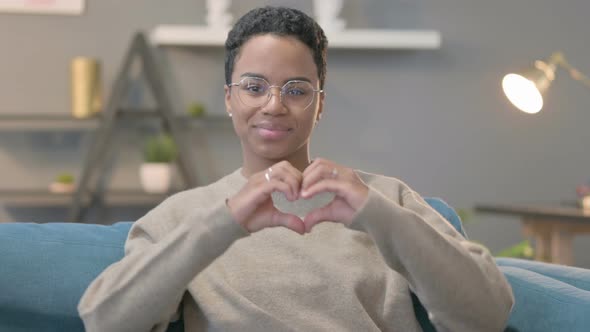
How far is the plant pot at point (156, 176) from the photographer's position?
4.38 metres

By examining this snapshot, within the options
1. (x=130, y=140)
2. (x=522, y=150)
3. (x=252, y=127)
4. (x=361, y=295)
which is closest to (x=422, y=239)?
(x=361, y=295)

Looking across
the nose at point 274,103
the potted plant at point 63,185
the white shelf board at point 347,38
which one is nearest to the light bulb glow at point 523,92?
the white shelf board at point 347,38

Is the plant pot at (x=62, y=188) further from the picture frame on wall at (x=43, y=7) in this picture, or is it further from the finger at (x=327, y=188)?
the finger at (x=327, y=188)

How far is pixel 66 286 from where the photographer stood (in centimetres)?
144

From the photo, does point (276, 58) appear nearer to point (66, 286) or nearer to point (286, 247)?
point (286, 247)

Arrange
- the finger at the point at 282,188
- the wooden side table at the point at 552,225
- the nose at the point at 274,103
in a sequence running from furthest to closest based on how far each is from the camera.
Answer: the wooden side table at the point at 552,225, the nose at the point at 274,103, the finger at the point at 282,188

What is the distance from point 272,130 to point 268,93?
0.20 feet

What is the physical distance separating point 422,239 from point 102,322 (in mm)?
455

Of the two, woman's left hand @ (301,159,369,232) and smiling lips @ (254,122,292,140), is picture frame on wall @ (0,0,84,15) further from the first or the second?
woman's left hand @ (301,159,369,232)

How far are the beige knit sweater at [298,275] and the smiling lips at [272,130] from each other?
12 cm

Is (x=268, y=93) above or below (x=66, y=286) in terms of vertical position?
above

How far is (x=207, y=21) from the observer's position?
4.63 m

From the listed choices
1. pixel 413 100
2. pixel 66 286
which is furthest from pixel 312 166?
pixel 413 100

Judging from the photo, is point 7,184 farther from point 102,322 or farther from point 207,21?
point 102,322
